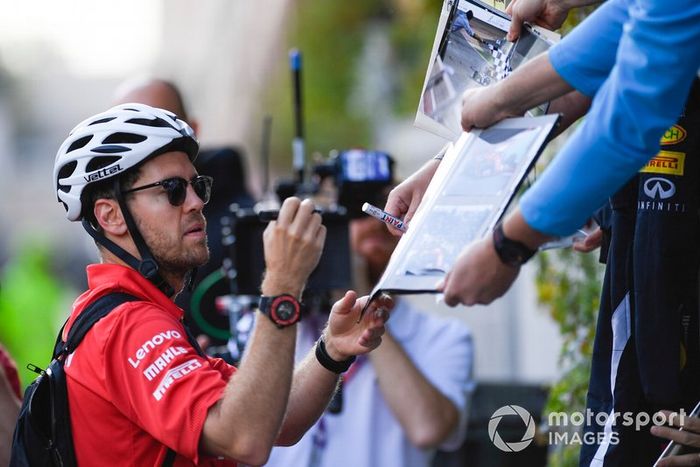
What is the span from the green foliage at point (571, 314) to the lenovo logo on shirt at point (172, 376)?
233 cm

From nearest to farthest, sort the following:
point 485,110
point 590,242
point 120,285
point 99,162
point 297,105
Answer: point 485,110, point 120,285, point 99,162, point 590,242, point 297,105

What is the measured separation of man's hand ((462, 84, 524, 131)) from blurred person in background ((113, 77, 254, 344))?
106 inches

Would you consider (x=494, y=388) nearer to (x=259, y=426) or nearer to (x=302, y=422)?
(x=302, y=422)

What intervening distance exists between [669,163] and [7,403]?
7.87ft

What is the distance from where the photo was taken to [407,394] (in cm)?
503

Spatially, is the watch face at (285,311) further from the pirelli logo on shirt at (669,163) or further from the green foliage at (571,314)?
the green foliage at (571,314)

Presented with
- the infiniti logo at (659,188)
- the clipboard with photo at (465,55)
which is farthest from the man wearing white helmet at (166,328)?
the infiniti logo at (659,188)

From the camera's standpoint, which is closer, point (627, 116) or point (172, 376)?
point (627, 116)

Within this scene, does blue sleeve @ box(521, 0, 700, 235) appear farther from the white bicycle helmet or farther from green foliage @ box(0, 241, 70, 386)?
green foliage @ box(0, 241, 70, 386)

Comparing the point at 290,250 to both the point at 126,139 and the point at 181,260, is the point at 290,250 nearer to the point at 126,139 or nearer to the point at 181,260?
the point at 181,260

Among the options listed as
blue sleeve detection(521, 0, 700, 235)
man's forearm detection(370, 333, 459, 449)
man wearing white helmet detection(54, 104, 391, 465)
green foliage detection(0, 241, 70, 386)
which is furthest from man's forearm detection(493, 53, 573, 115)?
green foliage detection(0, 241, 70, 386)

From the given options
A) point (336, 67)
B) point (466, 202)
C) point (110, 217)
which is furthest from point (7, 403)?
point (336, 67)

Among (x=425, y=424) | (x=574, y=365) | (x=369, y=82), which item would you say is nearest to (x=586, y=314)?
(x=574, y=365)

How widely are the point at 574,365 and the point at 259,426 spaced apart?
260cm
